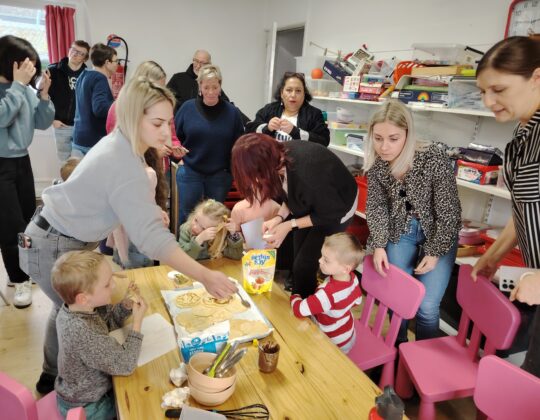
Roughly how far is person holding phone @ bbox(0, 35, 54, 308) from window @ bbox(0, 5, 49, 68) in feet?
8.93

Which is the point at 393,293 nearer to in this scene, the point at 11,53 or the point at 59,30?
the point at 11,53

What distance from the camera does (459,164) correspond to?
7.79 feet

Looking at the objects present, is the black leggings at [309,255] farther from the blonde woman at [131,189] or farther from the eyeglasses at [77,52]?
the eyeglasses at [77,52]

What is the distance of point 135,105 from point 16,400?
2.61ft

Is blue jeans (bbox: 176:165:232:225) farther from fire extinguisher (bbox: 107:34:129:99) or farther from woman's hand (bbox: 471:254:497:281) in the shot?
fire extinguisher (bbox: 107:34:129:99)

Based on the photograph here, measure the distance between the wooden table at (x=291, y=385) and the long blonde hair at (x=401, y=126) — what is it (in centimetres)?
80

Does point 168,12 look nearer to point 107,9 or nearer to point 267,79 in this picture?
point 107,9

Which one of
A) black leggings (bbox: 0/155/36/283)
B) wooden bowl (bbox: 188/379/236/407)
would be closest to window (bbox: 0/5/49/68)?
black leggings (bbox: 0/155/36/283)

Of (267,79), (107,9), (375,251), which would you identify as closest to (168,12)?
(107,9)

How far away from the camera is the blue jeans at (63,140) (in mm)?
4234

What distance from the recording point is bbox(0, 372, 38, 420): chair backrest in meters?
0.86

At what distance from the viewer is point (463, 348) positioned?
5.44 feet

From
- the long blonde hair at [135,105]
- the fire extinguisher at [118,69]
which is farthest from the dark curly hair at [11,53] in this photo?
the fire extinguisher at [118,69]

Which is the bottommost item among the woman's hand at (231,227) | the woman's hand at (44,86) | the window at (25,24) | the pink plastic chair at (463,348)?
the pink plastic chair at (463,348)
